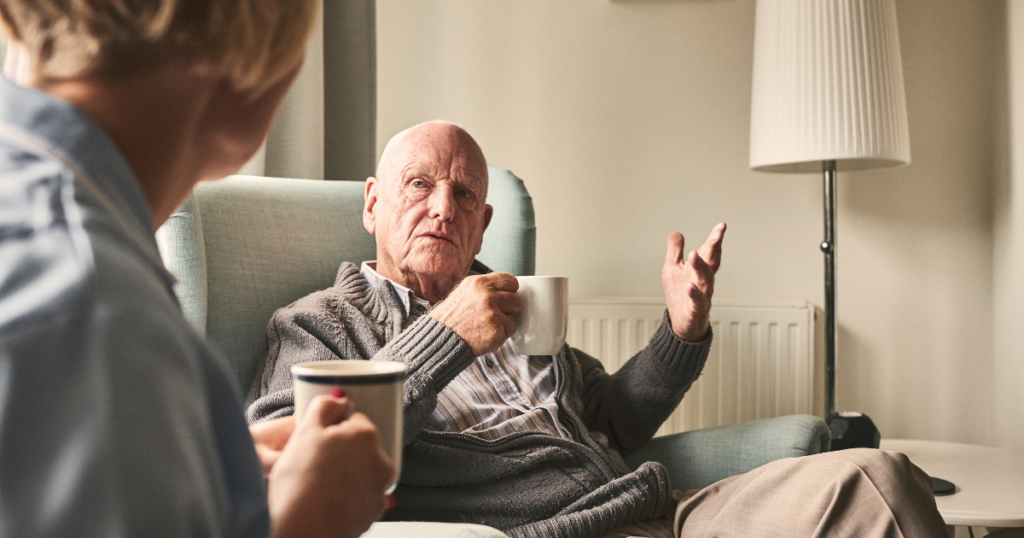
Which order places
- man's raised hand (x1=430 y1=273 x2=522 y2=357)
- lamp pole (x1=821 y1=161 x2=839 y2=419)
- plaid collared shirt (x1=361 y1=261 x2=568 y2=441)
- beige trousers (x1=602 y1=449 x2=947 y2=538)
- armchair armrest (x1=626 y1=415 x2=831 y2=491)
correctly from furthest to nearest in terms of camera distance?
lamp pole (x1=821 y1=161 x2=839 y2=419) → armchair armrest (x1=626 y1=415 x2=831 y2=491) → plaid collared shirt (x1=361 y1=261 x2=568 y2=441) → man's raised hand (x1=430 y1=273 x2=522 y2=357) → beige trousers (x1=602 y1=449 x2=947 y2=538)

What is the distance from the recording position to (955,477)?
1.46m

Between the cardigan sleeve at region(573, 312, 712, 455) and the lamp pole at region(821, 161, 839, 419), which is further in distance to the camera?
the lamp pole at region(821, 161, 839, 419)

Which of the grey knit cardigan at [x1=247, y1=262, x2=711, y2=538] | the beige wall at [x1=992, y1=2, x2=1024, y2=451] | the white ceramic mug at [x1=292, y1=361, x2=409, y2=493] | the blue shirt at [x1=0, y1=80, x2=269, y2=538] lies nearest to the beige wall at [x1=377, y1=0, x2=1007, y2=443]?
the beige wall at [x1=992, y1=2, x2=1024, y2=451]

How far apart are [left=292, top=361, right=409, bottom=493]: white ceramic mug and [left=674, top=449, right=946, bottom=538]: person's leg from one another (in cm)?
70

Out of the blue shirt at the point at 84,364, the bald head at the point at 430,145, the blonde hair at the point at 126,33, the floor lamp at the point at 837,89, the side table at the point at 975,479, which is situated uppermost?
the floor lamp at the point at 837,89

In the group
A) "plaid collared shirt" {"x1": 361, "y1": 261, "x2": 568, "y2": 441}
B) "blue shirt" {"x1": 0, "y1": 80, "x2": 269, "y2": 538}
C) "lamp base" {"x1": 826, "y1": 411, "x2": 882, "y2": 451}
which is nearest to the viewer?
"blue shirt" {"x1": 0, "y1": 80, "x2": 269, "y2": 538}

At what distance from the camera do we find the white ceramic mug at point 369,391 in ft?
1.57

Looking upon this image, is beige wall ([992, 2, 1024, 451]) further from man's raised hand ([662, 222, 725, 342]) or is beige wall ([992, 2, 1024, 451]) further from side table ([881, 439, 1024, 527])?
man's raised hand ([662, 222, 725, 342])

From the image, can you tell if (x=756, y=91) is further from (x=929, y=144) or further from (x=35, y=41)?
(x=35, y=41)

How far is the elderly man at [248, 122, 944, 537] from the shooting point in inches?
40.4

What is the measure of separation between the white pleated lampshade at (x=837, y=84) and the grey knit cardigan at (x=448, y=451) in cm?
84

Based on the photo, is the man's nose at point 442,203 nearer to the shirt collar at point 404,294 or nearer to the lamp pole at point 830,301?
the shirt collar at point 404,294

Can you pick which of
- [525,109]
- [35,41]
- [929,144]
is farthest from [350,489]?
[929,144]

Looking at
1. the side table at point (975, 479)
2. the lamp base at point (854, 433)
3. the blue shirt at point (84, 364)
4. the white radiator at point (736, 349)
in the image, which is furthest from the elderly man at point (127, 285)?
the white radiator at point (736, 349)
